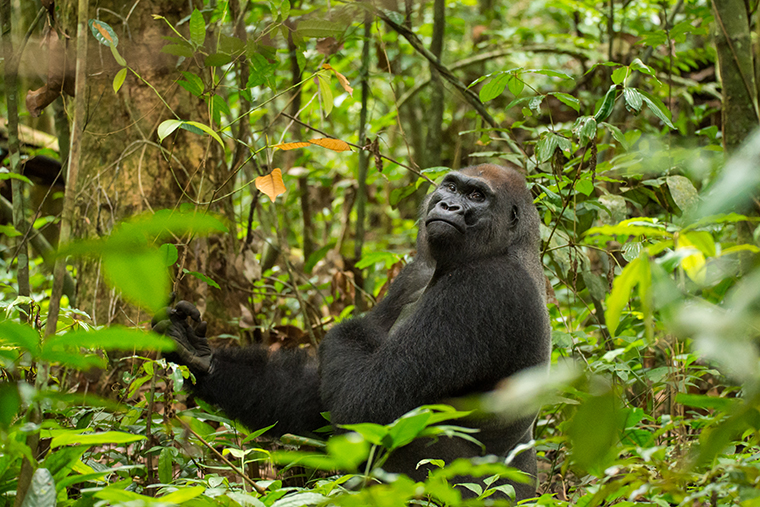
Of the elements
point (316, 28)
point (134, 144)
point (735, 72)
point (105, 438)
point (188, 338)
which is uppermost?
point (316, 28)

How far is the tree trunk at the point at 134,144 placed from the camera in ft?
11.3

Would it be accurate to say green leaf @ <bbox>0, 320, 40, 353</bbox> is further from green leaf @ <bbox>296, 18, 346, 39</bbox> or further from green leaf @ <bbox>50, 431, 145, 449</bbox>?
green leaf @ <bbox>296, 18, 346, 39</bbox>

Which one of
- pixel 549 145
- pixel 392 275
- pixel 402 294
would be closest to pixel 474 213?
pixel 549 145

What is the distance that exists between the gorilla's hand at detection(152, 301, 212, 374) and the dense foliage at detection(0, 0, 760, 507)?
192 mm

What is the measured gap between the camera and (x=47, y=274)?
191 inches

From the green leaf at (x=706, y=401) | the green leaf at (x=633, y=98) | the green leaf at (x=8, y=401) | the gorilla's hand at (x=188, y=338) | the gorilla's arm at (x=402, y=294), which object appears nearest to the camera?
the green leaf at (x=8, y=401)

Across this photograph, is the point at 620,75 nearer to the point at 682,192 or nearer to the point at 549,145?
the point at 549,145

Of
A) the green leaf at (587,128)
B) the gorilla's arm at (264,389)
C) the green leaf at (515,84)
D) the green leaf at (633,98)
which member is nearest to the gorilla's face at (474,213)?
the green leaf at (515,84)

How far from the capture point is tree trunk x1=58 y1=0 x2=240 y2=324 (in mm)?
3453

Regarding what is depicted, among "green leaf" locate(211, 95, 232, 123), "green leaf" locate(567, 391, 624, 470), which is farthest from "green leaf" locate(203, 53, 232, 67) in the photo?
"green leaf" locate(567, 391, 624, 470)

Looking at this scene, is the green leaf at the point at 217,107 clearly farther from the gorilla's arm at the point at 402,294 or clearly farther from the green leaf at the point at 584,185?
the green leaf at the point at 584,185

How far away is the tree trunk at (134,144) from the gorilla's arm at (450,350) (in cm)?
116

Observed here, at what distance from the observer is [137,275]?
72 cm

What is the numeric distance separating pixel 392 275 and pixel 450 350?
1638 millimetres
